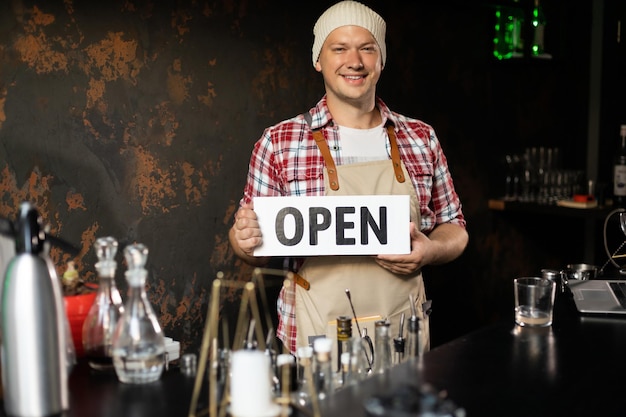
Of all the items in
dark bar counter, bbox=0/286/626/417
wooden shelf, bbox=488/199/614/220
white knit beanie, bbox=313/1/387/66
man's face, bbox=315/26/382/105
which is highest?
white knit beanie, bbox=313/1/387/66

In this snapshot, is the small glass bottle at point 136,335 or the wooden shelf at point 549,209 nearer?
the small glass bottle at point 136,335

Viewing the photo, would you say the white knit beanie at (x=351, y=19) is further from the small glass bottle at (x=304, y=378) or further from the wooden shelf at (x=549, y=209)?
the wooden shelf at (x=549, y=209)

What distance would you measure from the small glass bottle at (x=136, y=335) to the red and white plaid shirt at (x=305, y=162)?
3.33 ft

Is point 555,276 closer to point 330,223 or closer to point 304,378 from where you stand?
point 330,223

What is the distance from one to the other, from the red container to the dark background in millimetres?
1235

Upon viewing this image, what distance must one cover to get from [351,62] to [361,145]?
266mm

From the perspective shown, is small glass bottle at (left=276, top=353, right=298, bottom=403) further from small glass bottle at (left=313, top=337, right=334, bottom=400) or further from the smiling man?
the smiling man

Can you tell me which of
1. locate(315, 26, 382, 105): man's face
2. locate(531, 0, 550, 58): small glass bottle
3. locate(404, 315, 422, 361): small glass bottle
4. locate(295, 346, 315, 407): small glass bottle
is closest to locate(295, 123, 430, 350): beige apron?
locate(315, 26, 382, 105): man's face

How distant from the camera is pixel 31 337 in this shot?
4.12 feet

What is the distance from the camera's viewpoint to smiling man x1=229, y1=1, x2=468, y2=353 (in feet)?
7.82

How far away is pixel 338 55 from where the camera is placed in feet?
7.82

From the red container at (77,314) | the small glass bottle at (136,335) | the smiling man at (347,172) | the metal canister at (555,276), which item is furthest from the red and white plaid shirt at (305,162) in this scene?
the small glass bottle at (136,335)

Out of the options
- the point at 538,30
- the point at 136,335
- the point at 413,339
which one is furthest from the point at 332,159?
the point at 538,30

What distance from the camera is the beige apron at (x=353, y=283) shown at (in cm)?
238
